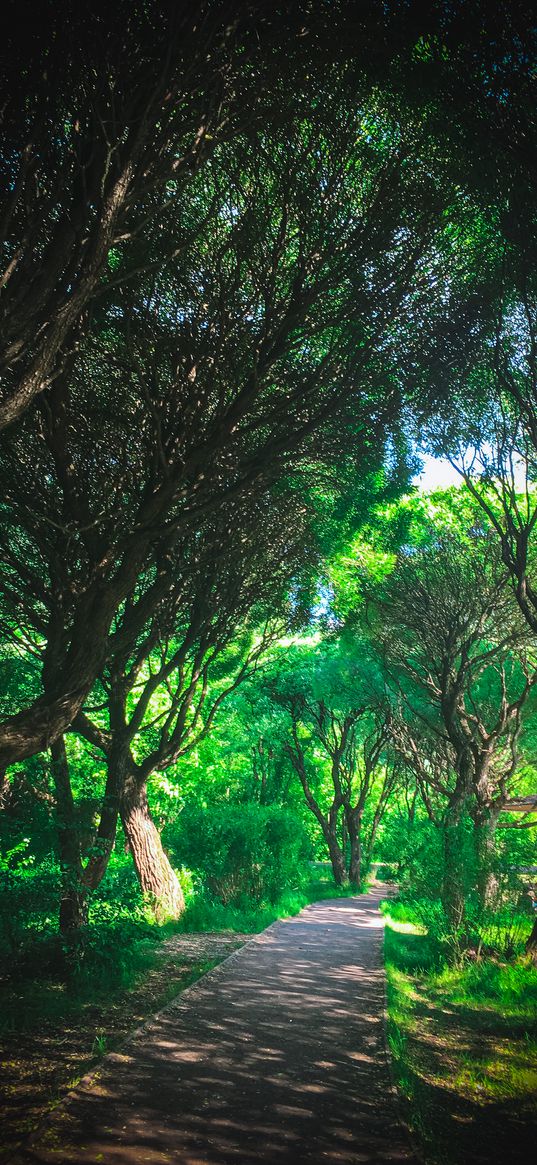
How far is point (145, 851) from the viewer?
13.5m

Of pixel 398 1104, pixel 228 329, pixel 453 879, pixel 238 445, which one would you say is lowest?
pixel 398 1104

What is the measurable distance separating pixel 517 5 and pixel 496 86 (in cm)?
62

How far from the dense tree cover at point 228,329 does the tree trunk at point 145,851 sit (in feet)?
0.24

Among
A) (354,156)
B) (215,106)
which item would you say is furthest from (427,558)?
(215,106)

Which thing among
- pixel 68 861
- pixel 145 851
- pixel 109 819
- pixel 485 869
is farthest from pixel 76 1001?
pixel 485 869

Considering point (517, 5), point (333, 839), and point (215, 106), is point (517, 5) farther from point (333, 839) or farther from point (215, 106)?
point (333, 839)

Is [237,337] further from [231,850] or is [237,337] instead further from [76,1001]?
[231,850]

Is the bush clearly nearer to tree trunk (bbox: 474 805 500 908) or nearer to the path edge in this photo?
tree trunk (bbox: 474 805 500 908)

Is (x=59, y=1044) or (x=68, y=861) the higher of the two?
(x=68, y=861)

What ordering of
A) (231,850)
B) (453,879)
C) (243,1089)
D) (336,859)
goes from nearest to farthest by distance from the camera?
(243,1089), (453,879), (231,850), (336,859)

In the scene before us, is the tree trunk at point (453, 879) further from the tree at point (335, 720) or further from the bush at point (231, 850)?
the tree at point (335, 720)

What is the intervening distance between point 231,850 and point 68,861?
34.7ft

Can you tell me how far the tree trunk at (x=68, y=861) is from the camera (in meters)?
8.09

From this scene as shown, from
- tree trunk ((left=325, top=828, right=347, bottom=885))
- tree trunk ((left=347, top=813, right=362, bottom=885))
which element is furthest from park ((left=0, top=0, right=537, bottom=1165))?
tree trunk ((left=347, top=813, right=362, bottom=885))
